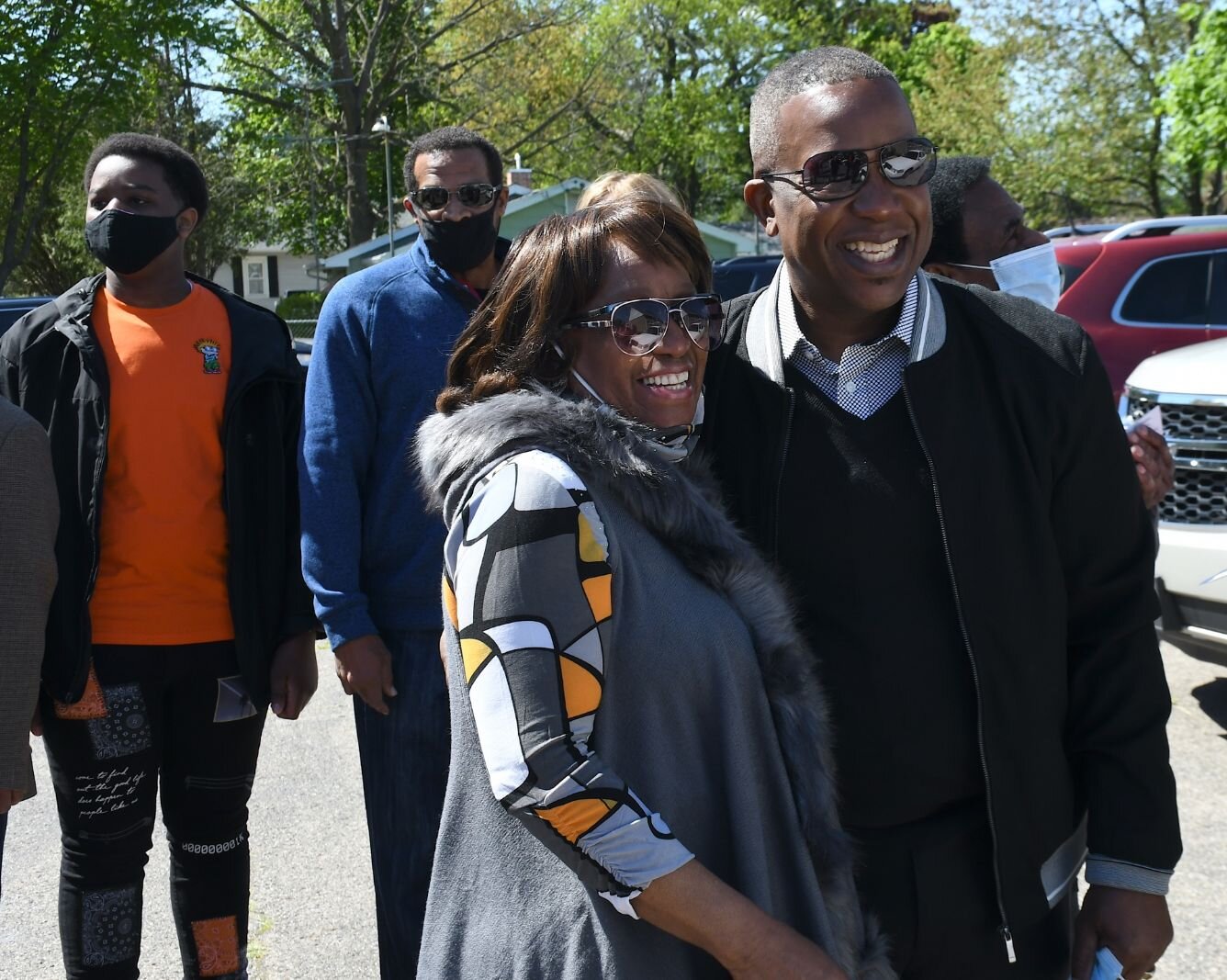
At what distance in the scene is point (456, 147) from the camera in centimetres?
361

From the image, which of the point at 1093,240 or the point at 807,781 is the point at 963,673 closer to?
the point at 807,781

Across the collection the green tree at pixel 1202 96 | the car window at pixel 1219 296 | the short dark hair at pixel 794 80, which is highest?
the green tree at pixel 1202 96

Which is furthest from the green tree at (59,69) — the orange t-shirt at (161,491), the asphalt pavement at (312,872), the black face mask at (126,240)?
the orange t-shirt at (161,491)

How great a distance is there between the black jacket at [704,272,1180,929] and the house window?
63955 millimetres

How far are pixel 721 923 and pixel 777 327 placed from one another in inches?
40.6

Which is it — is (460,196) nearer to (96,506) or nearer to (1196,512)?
(96,506)

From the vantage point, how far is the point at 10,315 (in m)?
7.85

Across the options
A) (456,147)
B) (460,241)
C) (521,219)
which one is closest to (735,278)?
(456,147)

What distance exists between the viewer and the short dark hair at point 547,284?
6.02 feet

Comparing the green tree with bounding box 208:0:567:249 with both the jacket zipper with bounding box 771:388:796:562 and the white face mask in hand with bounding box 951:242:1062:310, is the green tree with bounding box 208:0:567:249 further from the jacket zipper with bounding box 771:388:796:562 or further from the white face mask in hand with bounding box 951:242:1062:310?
the jacket zipper with bounding box 771:388:796:562

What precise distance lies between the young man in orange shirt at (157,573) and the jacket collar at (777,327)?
1.57m

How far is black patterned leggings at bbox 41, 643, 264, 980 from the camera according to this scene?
3070 millimetres

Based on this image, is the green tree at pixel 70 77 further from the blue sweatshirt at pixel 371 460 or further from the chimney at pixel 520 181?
the blue sweatshirt at pixel 371 460

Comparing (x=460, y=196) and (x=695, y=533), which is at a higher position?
(x=460, y=196)
